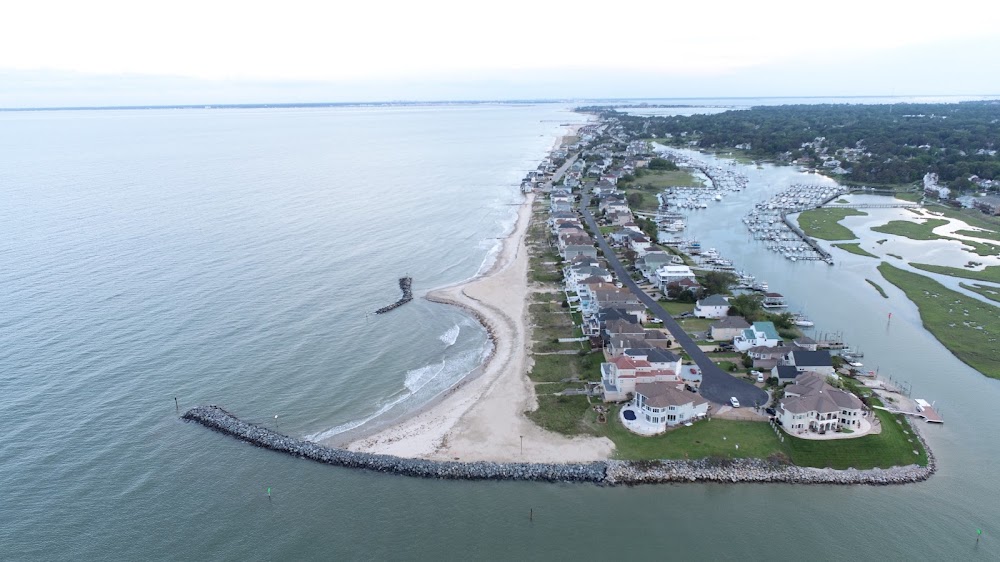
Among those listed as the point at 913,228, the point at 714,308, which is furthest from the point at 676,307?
the point at 913,228

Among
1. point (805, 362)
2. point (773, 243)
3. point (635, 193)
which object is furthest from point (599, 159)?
point (805, 362)

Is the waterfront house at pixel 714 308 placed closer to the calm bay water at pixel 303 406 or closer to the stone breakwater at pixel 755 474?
the calm bay water at pixel 303 406

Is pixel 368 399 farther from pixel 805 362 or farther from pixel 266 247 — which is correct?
pixel 266 247

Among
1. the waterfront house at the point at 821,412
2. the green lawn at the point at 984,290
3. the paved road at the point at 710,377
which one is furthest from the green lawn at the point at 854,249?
the waterfront house at the point at 821,412

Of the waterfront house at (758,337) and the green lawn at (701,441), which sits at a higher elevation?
the waterfront house at (758,337)

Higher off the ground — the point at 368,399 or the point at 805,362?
the point at 805,362

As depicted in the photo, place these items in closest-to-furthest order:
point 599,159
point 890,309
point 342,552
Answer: point 342,552 < point 890,309 < point 599,159

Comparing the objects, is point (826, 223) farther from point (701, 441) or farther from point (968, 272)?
point (701, 441)

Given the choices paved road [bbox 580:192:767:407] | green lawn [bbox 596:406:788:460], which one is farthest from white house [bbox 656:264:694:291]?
green lawn [bbox 596:406:788:460]
